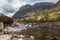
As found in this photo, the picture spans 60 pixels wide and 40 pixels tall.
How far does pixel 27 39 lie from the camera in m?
21.2

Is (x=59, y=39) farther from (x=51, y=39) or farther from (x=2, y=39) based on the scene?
(x=2, y=39)

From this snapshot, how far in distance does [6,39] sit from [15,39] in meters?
0.88

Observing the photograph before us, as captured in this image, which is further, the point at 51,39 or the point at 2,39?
the point at 51,39

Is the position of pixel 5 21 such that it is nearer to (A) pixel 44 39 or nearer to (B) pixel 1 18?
(B) pixel 1 18

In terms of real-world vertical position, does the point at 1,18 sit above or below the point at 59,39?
above

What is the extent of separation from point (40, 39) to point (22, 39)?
12.1ft

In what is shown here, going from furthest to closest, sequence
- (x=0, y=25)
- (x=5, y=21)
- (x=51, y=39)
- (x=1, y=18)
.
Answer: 1. (x=5, y=21)
2. (x=1, y=18)
3. (x=0, y=25)
4. (x=51, y=39)

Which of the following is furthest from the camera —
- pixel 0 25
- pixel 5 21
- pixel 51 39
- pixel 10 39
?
pixel 5 21

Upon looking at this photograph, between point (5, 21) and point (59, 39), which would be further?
point (5, 21)

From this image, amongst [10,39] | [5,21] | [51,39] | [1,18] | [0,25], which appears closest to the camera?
[10,39]

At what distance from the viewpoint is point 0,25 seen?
129ft

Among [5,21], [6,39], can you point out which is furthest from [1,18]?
[6,39]

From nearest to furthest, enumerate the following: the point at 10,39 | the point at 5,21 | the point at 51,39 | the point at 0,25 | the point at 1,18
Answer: the point at 10,39 < the point at 51,39 < the point at 0,25 < the point at 1,18 < the point at 5,21

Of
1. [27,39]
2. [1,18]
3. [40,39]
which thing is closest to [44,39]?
[40,39]
